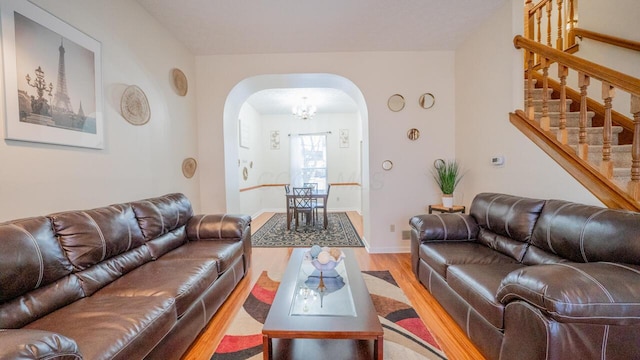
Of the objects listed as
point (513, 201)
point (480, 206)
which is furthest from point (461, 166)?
point (513, 201)

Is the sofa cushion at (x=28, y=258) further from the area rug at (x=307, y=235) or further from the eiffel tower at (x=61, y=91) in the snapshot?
the area rug at (x=307, y=235)

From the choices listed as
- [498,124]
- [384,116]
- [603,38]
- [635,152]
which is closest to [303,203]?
[384,116]

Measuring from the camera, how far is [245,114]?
599cm

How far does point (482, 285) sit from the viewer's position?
64.9 inches

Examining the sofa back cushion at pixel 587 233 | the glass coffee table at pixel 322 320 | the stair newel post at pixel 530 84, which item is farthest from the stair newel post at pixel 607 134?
the glass coffee table at pixel 322 320

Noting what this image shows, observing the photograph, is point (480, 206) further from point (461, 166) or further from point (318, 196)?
A: point (318, 196)

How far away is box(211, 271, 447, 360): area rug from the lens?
66.4 inches

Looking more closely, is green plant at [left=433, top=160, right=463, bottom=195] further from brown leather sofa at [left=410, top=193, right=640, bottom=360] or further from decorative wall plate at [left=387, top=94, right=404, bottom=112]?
decorative wall plate at [left=387, top=94, right=404, bottom=112]

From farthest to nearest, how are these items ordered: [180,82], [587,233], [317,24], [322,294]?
[180,82], [317,24], [322,294], [587,233]

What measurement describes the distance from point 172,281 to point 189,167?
2.05 m

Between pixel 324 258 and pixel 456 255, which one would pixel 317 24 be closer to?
pixel 324 258

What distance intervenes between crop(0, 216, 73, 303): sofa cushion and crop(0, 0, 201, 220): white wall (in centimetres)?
31

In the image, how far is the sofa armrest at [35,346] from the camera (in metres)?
0.79

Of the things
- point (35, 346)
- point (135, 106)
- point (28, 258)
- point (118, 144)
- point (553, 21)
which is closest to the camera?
point (35, 346)
